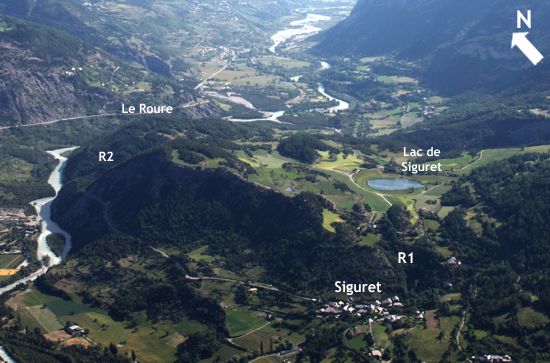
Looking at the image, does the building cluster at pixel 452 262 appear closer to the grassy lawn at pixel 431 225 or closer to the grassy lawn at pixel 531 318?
the grassy lawn at pixel 431 225

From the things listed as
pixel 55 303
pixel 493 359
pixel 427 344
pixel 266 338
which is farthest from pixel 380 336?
pixel 55 303

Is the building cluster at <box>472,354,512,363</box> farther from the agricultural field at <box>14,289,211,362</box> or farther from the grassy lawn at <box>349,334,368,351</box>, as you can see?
the agricultural field at <box>14,289,211,362</box>

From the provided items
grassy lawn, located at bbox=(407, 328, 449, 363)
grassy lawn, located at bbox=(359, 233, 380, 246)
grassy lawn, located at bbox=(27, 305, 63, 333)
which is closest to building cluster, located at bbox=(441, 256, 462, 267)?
grassy lawn, located at bbox=(359, 233, 380, 246)

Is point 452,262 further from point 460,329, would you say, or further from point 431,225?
point 460,329

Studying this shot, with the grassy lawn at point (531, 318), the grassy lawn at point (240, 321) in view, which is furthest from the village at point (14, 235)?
the grassy lawn at point (531, 318)

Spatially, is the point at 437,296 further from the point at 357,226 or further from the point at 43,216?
the point at 43,216
